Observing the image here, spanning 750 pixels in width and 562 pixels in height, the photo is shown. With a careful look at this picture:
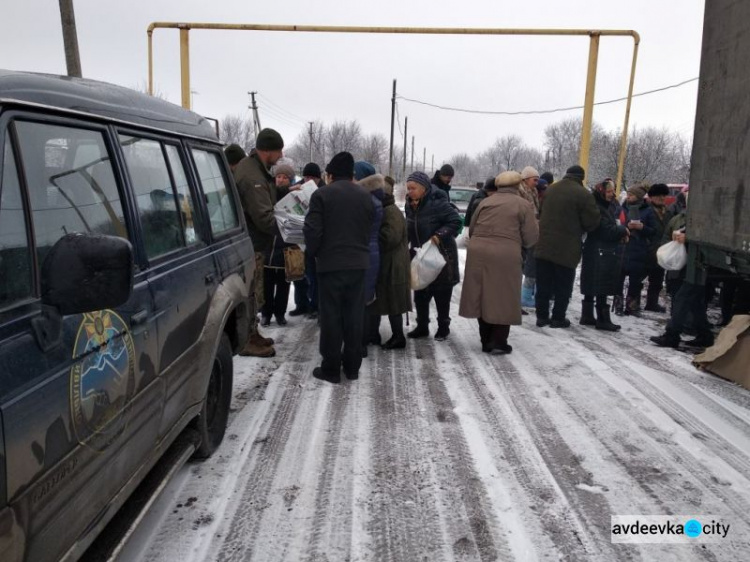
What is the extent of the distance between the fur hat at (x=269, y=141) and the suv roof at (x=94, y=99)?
2194mm

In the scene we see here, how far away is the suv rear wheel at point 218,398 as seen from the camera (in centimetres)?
358

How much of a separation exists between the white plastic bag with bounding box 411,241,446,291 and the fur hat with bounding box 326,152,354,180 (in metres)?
1.47

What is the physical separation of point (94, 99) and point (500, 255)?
13.8 feet

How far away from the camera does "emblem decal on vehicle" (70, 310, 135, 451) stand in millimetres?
1847

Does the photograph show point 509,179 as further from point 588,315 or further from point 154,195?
point 154,195

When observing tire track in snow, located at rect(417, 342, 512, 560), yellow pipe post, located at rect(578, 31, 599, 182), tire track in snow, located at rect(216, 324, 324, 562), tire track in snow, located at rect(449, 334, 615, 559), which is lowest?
tire track in snow, located at rect(216, 324, 324, 562)

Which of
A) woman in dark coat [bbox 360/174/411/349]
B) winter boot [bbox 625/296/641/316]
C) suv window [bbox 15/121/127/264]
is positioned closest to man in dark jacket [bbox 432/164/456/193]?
woman in dark coat [bbox 360/174/411/349]

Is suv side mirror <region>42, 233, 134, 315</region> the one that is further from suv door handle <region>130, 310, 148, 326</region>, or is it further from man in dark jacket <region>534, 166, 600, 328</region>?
man in dark jacket <region>534, 166, 600, 328</region>

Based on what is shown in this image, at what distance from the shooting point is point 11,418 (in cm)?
149

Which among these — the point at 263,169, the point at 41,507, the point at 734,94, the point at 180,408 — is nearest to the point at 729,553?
the point at 180,408

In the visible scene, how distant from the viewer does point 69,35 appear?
30.9 feet

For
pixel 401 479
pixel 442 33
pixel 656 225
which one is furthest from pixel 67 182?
pixel 442 33

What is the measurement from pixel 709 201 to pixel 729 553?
11.4 feet

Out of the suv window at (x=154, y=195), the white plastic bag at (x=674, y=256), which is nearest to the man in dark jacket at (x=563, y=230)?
the white plastic bag at (x=674, y=256)
